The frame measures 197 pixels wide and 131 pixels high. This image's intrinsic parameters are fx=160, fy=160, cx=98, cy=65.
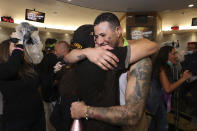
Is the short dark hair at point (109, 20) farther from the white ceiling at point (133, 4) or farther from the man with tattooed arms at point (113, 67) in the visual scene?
the white ceiling at point (133, 4)

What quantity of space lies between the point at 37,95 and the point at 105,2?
5429mm

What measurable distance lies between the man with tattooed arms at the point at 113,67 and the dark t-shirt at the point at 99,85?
0.02m

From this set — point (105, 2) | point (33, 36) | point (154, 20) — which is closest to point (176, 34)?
point (154, 20)

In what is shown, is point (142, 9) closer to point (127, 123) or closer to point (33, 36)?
point (33, 36)

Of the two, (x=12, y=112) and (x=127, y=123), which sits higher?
(x=127, y=123)

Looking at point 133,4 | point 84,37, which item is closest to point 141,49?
point 84,37

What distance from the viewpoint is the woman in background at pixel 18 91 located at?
4.61ft

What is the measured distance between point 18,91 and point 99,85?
92 cm

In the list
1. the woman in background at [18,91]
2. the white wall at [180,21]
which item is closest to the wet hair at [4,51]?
the woman in background at [18,91]

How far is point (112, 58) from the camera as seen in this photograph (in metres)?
0.83

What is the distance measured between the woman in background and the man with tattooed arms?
743 millimetres

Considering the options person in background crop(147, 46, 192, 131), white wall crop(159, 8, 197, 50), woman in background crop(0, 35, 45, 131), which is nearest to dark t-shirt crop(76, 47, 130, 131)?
woman in background crop(0, 35, 45, 131)

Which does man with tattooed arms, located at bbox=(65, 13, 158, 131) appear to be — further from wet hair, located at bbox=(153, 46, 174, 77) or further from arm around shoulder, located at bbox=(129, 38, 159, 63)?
wet hair, located at bbox=(153, 46, 174, 77)

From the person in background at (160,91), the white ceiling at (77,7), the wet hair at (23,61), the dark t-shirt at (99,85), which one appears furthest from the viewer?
the white ceiling at (77,7)
